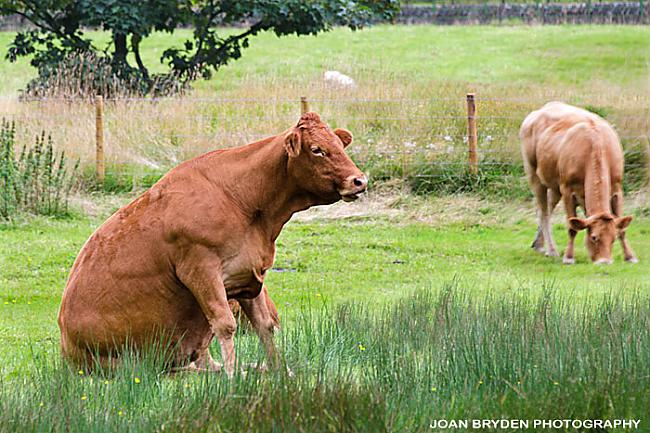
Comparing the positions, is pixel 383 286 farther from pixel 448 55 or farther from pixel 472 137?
pixel 448 55

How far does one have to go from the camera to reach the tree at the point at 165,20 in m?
21.8

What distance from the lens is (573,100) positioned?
64.6ft

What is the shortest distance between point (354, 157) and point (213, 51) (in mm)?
7153

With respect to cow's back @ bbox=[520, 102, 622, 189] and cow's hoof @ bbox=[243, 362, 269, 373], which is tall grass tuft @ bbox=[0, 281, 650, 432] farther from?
cow's back @ bbox=[520, 102, 622, 189]

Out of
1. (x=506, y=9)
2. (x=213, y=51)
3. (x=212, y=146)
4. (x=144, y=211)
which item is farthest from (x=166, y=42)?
(x=144, y=211)

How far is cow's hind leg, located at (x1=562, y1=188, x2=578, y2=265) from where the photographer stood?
42.0ft

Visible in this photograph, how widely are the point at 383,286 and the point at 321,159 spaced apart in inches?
212

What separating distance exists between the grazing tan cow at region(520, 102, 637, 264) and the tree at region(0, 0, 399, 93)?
358 inches

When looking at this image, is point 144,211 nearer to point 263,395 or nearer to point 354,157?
point 263,395

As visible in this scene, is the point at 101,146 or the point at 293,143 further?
the point at 101,146

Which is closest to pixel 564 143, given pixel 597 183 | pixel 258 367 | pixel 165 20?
pixel 597 183

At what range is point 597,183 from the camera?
1246 centimetres

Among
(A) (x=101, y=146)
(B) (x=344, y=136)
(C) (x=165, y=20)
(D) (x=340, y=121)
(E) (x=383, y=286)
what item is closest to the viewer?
(B) (x=344, y=136)

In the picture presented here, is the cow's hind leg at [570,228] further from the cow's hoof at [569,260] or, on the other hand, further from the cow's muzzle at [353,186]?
the cow's muzzle at [353,186]
